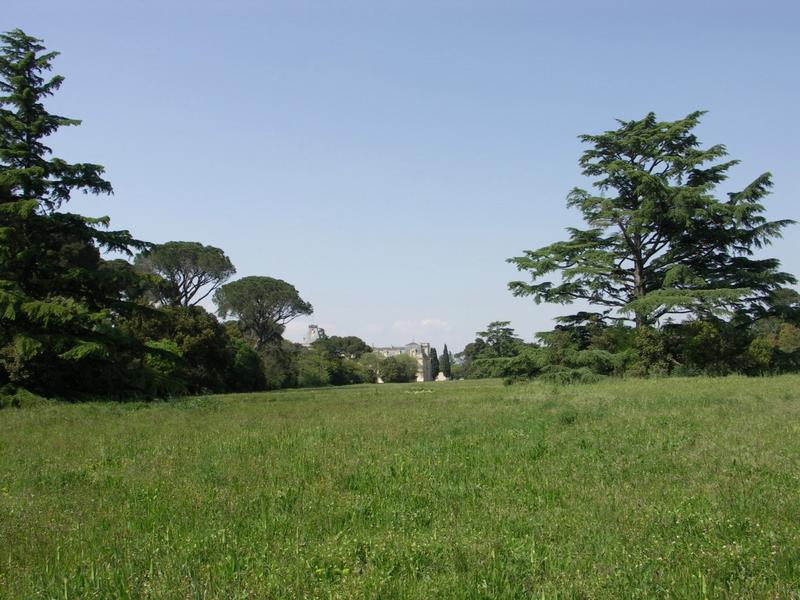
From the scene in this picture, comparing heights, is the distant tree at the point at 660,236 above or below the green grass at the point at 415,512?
above

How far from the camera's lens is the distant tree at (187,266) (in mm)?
58500

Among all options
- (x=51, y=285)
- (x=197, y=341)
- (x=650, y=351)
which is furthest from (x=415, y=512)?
(x=197, y=341)

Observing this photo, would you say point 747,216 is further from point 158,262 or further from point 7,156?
point 158,262

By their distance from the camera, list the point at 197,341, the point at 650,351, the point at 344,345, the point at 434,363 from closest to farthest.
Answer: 1. the point at 650,351
2. the point at 197,341
3. the point at 344,345
4. the point at 434,363

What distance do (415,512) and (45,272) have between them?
67.7 ft

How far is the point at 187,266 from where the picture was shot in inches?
2377

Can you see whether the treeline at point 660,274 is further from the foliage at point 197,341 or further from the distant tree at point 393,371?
the distant tree at point 393,371

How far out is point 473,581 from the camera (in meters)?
4.05

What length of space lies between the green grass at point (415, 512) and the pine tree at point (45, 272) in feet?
31.0

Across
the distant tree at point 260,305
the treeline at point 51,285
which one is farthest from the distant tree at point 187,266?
the treeline at point 51,285

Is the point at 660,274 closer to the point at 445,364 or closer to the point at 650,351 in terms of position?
the point at 650,351

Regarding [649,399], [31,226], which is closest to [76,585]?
[649,399]

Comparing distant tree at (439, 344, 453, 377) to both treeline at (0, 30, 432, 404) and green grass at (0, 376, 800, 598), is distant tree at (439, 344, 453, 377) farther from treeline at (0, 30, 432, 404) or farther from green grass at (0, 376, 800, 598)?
green grass at (0, 376, 800, 598)

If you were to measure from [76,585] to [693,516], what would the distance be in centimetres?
483
